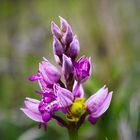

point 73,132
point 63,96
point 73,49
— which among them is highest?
point 73,49

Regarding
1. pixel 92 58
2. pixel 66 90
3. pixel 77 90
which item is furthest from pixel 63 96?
pixel 92 58

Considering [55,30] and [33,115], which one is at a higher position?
[55,30]

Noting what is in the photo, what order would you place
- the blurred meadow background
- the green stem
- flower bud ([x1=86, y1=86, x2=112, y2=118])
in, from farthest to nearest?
the blurred meadow background < flower bud ([x1=86, y1=86, x2=112, y2=118]) < the green stem

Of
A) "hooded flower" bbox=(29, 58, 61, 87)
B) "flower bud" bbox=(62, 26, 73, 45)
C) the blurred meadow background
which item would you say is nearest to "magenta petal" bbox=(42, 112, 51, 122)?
"hooded flower" bbox=(29, 58, 61, 87)

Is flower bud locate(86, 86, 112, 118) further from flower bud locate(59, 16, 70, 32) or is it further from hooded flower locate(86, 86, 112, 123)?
flower bud locate(59, 16, 70, 32)

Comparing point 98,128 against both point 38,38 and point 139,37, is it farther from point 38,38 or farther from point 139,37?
point 38,38

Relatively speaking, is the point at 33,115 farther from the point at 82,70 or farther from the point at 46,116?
the point at 82,70

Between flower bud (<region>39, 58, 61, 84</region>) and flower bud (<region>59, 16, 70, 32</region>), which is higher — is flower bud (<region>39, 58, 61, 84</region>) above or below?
below

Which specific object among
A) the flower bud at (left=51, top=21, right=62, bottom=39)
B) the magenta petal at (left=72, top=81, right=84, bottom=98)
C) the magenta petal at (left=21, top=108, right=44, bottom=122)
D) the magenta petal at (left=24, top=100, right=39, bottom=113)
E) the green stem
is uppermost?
the flower bud at (left=51, top=21, right=62, bottom=39)
